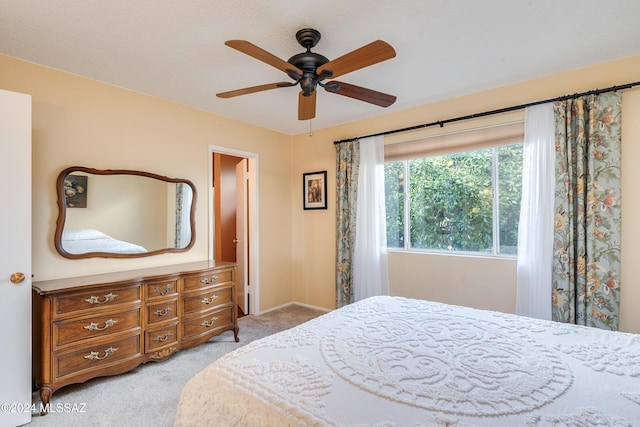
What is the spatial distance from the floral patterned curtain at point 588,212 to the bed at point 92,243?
3.86 meters

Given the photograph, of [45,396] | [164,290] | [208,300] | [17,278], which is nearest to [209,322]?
[208,300]

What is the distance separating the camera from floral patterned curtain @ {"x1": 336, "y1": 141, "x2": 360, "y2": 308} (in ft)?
12.7

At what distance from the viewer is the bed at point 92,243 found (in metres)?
2.55

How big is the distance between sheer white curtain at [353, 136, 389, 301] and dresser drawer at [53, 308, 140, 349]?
7.76 ft

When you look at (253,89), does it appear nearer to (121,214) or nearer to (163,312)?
(121,214)

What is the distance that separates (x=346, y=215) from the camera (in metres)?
3.95

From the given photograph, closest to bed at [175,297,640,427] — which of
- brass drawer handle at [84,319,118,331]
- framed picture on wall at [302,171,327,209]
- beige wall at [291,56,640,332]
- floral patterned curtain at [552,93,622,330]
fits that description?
floral patterned curtain at [552,93,622,330]

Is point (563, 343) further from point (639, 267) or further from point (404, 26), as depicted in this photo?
point (404, 26)

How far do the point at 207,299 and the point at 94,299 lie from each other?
96 cm

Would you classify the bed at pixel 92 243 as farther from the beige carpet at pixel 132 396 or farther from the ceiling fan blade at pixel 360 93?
the ceiling fan blade at pixel 360 93

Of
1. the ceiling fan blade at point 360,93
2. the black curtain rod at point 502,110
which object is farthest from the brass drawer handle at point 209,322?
the black curtain rod at point 502,110

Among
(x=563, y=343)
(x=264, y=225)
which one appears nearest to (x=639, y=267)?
(x=563, y=343)

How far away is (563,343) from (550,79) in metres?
2.33

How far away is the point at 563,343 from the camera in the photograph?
5.05ft
